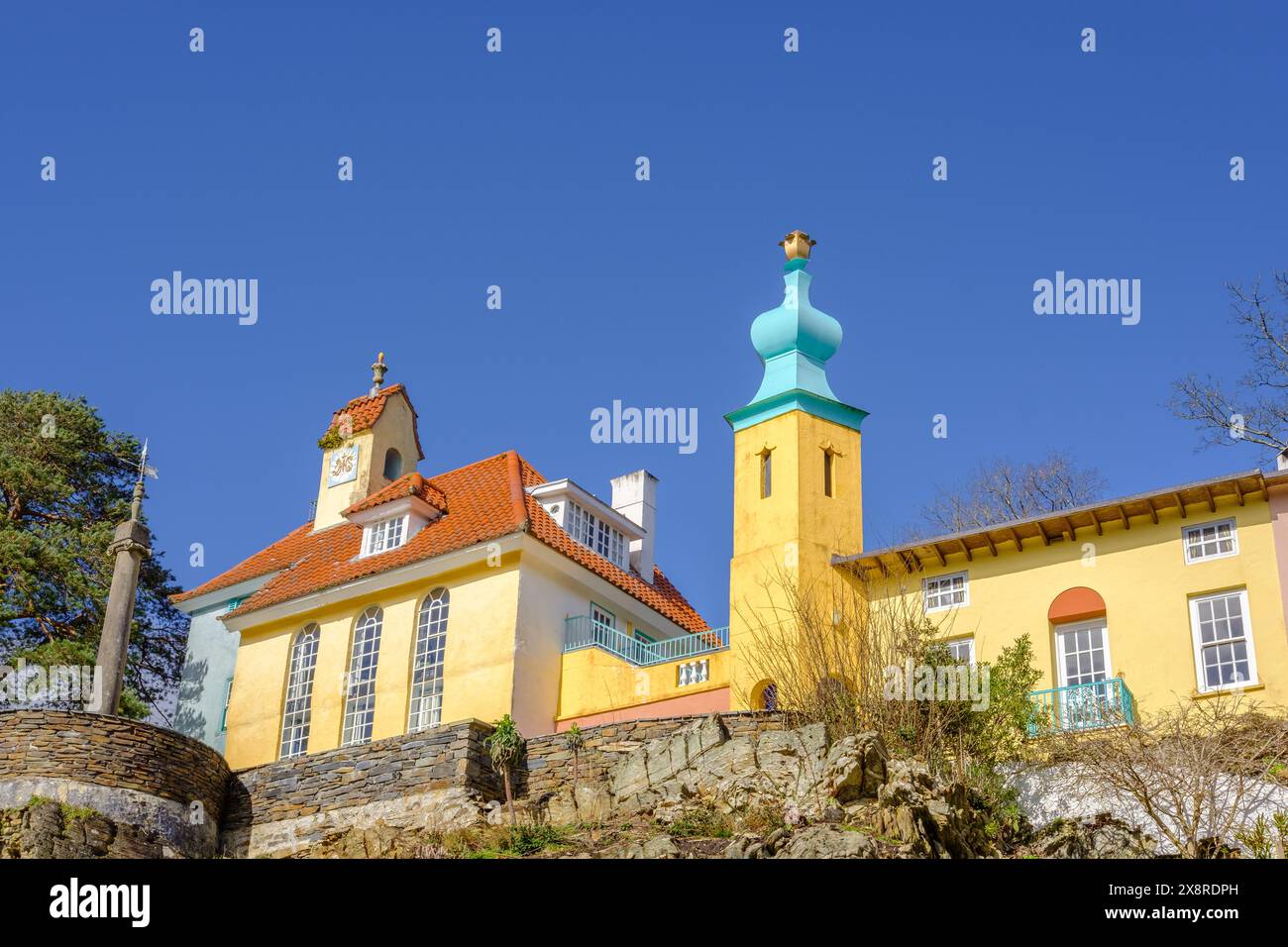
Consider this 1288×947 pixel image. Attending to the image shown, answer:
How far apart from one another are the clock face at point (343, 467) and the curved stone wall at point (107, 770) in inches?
481

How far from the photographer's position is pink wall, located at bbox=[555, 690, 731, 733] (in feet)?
88.0

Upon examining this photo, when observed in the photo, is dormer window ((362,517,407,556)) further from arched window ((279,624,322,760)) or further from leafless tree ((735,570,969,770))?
leafless tree ((735,570,969,770))

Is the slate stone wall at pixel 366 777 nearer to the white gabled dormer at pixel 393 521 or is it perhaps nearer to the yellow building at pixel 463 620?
the yellow building at pixel 463 620

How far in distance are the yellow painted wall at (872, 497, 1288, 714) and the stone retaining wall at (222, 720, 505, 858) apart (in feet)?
25.1

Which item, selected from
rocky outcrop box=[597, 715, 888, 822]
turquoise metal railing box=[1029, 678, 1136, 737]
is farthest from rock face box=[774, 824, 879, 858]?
turquoise metal railing box=[1029, 678, 1136, 737]

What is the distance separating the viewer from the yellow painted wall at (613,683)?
27406 mm

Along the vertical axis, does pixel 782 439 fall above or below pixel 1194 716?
above

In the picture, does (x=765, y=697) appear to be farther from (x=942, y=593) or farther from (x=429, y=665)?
(x=429, y=665)
